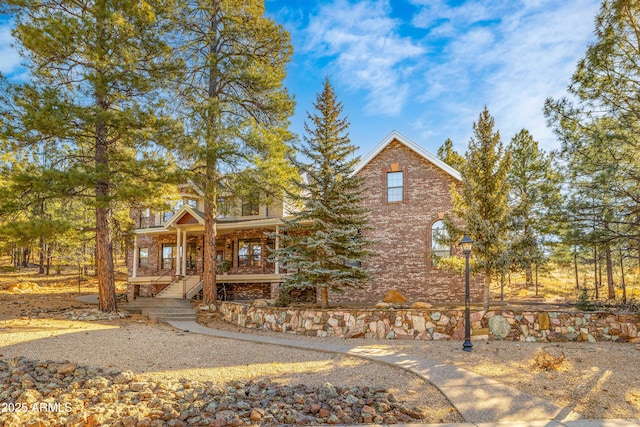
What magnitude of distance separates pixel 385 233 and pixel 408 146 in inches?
166

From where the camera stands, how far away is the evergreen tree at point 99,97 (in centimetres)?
1271

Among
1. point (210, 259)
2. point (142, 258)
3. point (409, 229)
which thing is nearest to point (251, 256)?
point (210, 259)

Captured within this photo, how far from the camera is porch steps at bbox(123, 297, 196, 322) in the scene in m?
15.2

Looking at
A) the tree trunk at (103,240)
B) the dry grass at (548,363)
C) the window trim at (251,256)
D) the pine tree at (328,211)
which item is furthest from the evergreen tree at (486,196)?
the tree trunk at (103,240)

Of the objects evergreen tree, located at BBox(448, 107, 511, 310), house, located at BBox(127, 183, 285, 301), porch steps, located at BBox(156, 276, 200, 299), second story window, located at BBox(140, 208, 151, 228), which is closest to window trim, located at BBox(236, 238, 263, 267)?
house, located at BBox(127, 183, 285, 301)

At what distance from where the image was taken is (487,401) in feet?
18.3

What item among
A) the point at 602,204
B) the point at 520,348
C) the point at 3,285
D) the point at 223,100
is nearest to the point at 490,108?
the point at 602,204

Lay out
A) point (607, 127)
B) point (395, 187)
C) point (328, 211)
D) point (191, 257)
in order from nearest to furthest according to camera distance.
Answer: point (607, 127)
point (328, 211)
point (395, 187)
point (191, 257)

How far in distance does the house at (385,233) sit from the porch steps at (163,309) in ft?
7.53

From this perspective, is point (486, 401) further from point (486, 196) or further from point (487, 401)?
point (486, 196)

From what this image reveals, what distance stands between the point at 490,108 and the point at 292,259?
8365mm

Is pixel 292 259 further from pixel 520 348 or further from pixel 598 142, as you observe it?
pixel 598 142

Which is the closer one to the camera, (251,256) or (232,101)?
(232,101)

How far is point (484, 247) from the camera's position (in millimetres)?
12164
